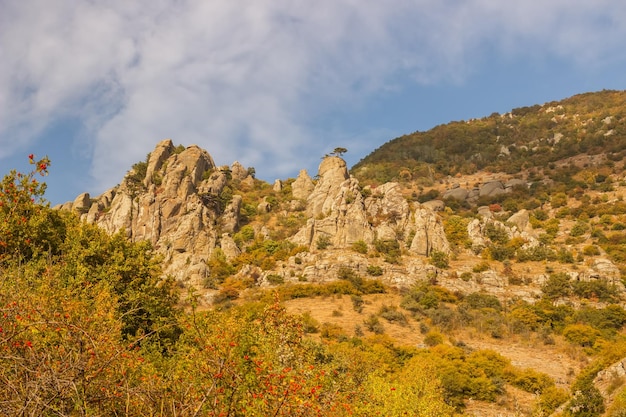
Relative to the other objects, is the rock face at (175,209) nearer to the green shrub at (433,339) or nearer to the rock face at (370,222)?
the rock face at (370,222)

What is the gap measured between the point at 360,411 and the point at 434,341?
3638 cm

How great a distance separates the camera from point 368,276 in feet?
209

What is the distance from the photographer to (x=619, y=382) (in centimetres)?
3016

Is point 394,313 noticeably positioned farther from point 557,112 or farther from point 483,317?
point 557,112

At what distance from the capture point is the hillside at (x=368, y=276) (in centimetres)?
1869

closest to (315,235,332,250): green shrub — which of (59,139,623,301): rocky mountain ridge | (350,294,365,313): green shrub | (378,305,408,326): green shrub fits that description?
(59,139,623,301): rocky mountain ridge

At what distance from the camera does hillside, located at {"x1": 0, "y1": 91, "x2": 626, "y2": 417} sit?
18.7 m

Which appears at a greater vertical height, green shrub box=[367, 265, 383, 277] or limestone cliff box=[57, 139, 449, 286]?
limestone cliff box=[57, 139, 449, 286]

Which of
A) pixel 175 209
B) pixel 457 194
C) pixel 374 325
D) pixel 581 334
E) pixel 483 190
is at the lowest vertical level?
pixel 581 334

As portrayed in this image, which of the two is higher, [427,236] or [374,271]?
[427,236]

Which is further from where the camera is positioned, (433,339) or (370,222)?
(370,222)

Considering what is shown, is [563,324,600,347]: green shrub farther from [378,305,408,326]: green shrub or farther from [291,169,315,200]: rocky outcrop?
[291,169,315,200]: rocky outcrop

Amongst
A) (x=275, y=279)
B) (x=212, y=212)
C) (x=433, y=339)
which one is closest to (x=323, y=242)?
(x=275, y=279)

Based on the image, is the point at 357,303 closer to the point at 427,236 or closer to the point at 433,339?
the point at 433,339
